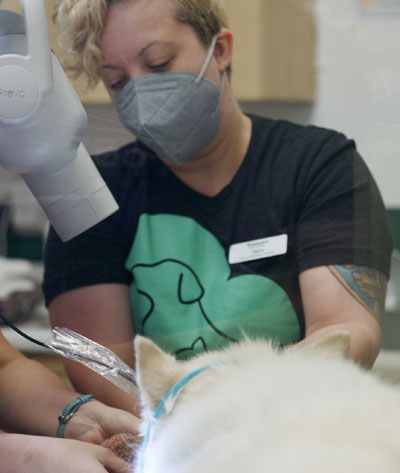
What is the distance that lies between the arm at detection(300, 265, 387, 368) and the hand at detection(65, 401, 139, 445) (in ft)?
0.88

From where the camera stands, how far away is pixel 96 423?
83cm

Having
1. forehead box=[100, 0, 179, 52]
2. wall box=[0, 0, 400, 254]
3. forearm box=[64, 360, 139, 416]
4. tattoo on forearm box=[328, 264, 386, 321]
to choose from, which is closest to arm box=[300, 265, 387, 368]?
tattoo on forearm box=[328, 264, 386, 321]

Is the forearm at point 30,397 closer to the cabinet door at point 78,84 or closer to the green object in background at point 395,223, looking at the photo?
the cabinet door at point 78,84

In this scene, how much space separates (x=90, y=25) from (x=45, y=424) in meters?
0.53

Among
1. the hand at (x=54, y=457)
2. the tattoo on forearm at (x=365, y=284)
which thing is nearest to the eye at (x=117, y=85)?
the tattoo on forearm at (x=365, y=284)

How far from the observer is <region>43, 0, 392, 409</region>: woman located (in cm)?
79

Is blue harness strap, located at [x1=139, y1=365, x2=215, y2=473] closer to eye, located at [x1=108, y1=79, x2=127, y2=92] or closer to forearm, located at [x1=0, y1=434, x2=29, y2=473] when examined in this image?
forearm, located at [x1=0, y1=434, x2=29, y2=473]

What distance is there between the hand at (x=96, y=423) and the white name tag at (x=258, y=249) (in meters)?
0.25

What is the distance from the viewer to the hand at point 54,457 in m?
0.78

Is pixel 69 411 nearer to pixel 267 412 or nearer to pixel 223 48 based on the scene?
pixel 267 412

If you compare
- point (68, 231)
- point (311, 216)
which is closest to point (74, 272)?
point (68, 231)

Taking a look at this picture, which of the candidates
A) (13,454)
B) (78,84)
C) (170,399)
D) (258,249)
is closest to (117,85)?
(78,84)

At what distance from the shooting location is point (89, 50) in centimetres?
77

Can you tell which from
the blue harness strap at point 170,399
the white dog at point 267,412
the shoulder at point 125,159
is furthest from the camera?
the shoulder at point 125,159
